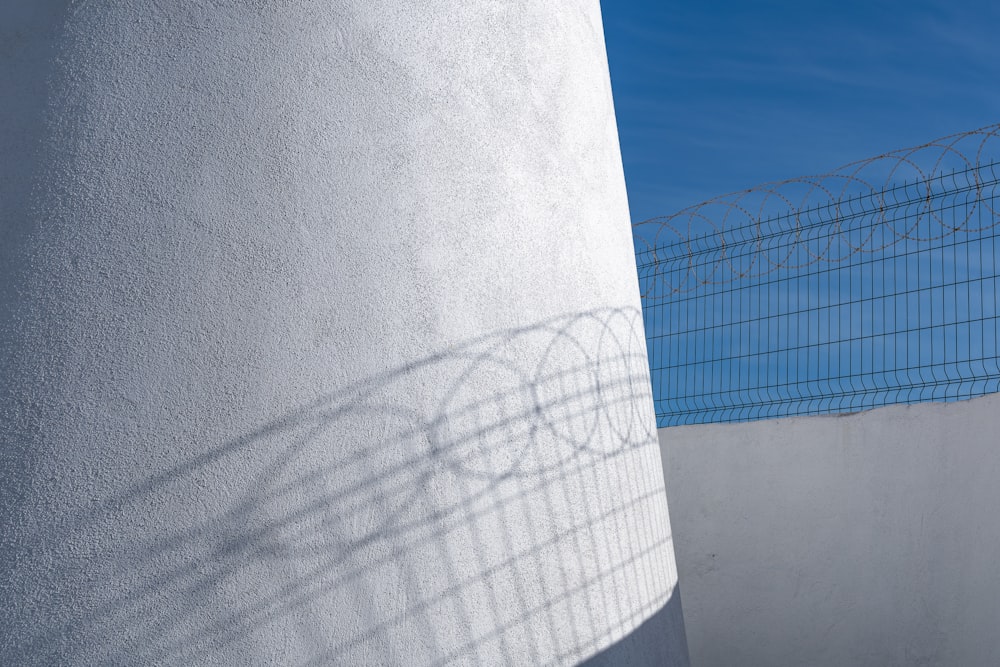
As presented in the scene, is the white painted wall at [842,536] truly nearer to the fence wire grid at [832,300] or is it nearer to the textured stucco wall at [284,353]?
the fence wire grid at [832,300]

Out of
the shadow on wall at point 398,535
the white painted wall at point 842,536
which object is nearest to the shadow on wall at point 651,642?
the shadow on wall at point 398,535

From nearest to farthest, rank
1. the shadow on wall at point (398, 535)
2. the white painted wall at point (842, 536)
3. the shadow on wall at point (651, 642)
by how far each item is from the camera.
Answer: the shadow on wall at point (398, 535)
the shadow on wall at point (651, 642)
the white painted wall at point (842, 536)

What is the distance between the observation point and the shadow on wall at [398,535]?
249cm

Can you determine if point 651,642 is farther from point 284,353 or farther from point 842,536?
point 842,536

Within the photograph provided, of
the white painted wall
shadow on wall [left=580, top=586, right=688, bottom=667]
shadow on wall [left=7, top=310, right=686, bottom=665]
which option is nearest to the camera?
shadow on wall [left=7, top=310, right=686, bottom=665]

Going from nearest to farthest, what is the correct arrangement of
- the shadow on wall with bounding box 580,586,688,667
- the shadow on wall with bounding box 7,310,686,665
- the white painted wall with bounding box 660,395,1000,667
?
the shadow on wall with bounding box 7,310,686,665
the shadow on wall with bounding box 580,586,688,667
the white painted wall with bounding box 660,395,1000,667

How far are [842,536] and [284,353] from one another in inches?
173

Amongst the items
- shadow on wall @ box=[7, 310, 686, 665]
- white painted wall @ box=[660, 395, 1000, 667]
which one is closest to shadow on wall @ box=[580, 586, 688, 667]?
shadow on wall @ box=[7, 310, 686, 665]

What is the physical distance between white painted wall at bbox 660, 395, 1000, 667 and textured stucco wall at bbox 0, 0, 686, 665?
3.01 metres

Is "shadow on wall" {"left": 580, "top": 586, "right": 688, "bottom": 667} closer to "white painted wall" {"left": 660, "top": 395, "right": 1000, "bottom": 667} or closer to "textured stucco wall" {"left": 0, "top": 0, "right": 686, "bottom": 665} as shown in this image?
"textured stucco wall" {"left": 0, "top": 0, "right": 686, "bottom": 665}

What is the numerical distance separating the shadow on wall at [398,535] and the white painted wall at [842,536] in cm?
287

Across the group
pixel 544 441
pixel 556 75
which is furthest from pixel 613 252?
pixel 544 441

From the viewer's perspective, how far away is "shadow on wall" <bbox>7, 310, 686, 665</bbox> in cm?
249

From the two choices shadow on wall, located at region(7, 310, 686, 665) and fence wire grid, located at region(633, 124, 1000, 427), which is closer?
shadow on wall, located at region(7, 310, 686, 665)
